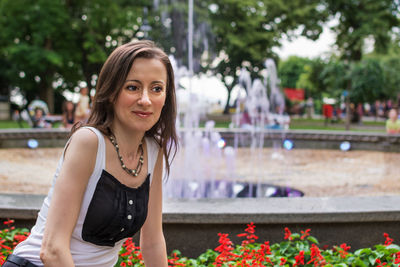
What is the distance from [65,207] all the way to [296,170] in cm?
746

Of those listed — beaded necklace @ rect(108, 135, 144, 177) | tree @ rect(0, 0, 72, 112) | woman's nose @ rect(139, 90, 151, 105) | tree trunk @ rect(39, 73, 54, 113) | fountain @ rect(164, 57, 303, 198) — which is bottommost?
fountain @ rect(164, 57, 303, 198)

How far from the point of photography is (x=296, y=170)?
8.52 meters

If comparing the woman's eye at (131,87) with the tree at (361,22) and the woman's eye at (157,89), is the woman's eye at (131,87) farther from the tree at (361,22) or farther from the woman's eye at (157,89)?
the tree at (361,22)

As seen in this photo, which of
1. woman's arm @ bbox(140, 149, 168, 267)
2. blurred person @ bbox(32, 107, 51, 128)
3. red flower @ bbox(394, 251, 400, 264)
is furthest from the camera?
blurred person @ bbox(32, 107, 51, 128)

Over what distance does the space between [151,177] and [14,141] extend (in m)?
9.82

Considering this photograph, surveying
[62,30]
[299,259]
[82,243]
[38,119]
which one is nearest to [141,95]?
[82,243]

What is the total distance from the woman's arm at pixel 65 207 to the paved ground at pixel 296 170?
4.85 meters

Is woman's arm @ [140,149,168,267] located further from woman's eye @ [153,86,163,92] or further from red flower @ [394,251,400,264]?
red flower @ [394,251,400,264]

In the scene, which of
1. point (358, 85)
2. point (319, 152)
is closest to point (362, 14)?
point (358, 85)

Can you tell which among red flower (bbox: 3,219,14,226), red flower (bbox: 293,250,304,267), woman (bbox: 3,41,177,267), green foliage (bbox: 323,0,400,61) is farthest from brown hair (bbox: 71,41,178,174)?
green foliage (bbox: 323,0,400,61)

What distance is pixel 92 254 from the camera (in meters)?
1.54

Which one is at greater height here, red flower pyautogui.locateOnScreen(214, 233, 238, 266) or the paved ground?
red flower pyautogui.locateOnScreen(214, 233, 238, 266)

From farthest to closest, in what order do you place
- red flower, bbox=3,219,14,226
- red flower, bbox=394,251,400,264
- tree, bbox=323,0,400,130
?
tree, bbox=323,0,400,130
red flower, bbox=3,219,14,226
red flower, bbox=394,251,400,264

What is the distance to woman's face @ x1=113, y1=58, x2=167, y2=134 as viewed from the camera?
153 centimetres
